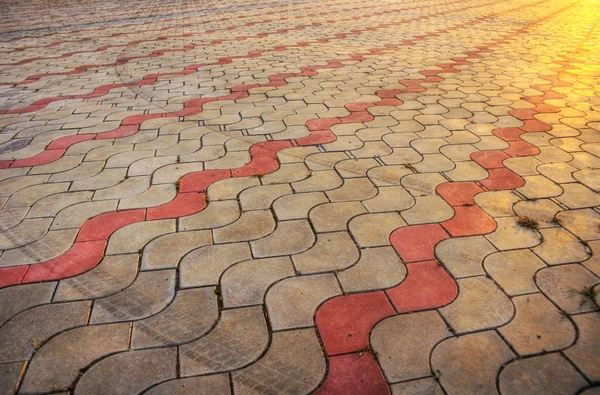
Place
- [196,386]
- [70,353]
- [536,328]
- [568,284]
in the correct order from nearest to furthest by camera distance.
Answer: [196,386], [70,353], [536,328], [568,284]

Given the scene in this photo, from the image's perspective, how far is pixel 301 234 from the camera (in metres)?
2.48

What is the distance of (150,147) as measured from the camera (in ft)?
12.0

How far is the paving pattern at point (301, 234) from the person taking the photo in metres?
1.72

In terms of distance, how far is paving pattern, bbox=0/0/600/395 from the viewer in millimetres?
1720

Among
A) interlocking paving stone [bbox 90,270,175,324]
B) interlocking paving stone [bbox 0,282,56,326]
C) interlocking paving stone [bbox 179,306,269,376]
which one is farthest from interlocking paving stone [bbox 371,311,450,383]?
interlocking paving stone [bbox 0,282,56,326]

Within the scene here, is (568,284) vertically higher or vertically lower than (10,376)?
lower

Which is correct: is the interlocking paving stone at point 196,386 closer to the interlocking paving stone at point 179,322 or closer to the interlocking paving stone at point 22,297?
the interlocking paving stone at point 179,322

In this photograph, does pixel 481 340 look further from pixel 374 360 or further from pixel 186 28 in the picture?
pixel 186 28

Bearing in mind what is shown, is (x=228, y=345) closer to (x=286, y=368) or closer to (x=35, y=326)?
(x=286, y=368)

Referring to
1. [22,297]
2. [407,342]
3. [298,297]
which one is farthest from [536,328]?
[22,297]

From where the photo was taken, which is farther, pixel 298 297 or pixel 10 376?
pixel 298 297

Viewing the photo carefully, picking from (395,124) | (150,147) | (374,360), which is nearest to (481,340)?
(374,360)

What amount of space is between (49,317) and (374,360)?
144 cm

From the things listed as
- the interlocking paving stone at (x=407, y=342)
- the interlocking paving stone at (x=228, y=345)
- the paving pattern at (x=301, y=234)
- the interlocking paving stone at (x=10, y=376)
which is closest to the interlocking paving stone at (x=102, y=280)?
the paving pattern at (x=301, y=234)
